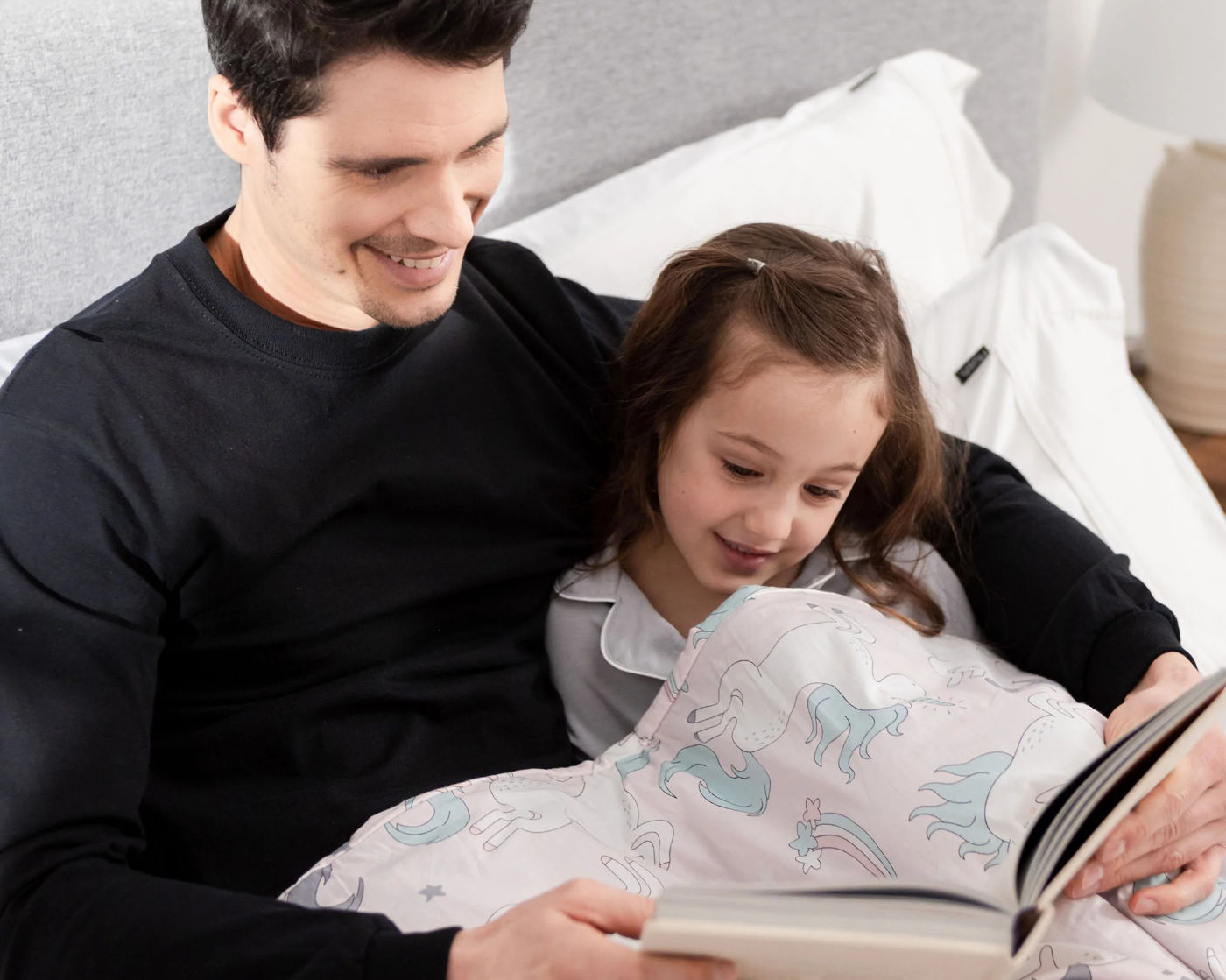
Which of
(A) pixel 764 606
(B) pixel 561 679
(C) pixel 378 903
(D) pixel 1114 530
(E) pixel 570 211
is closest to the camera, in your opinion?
(C) pixel 378 903

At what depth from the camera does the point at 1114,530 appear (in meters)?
1.45

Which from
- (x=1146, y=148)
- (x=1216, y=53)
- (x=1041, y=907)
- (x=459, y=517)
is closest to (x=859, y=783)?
(x=1041, y=907)

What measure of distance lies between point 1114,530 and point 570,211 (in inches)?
29.4

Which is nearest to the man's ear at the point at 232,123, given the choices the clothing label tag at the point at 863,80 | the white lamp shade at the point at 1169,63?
the clothing label tag at the point at 863,80

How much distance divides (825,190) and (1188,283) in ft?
2.79

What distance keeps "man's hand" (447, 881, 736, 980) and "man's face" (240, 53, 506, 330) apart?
497 mm

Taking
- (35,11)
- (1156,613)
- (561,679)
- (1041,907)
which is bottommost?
(561,679)

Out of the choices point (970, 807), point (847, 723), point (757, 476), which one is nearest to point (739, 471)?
point (757, 476)

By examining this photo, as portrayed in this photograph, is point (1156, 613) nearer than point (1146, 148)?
Yes

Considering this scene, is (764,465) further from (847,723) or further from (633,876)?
(633,876)

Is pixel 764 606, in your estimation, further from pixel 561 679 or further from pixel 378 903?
pixel 378 903

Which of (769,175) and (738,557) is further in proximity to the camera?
(769,175)

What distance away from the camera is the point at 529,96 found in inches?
65.8

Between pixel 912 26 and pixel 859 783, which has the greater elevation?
pixel 912 26
